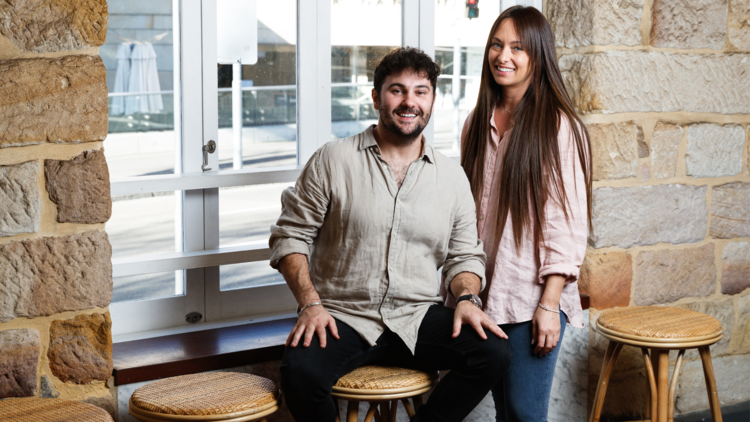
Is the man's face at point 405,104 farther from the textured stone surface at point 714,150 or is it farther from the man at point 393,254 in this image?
the textured stone surface at point 714,150

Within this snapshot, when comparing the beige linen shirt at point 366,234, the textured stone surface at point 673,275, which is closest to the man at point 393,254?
the beige linen shirt at point 366,234

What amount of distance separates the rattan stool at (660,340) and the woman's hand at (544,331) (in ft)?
1.29

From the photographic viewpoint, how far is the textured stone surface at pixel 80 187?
1.96 metres

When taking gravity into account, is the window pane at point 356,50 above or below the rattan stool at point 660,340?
above

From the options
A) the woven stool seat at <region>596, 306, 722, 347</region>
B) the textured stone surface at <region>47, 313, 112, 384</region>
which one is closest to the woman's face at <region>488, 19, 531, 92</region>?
the woven stool seat at <region>596, 306, 722, 347</region>

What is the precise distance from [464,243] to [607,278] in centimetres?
96

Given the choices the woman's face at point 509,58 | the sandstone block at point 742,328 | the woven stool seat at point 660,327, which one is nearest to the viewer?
the woman's face at point 509,58

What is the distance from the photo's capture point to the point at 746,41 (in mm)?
3066

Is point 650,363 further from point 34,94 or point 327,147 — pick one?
point 34,94

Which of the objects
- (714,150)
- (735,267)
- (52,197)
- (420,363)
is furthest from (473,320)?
(735,267)

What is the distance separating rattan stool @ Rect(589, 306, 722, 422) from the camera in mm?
2367

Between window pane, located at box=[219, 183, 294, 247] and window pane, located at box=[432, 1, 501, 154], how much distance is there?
2.34 feet

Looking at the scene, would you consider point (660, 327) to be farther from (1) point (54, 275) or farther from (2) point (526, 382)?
(1) point (54, 275)

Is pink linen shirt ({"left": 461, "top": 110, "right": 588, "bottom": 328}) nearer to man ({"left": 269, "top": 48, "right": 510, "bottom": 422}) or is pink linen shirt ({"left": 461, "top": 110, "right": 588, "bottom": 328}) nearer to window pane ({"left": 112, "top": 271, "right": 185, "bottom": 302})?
man ({"left": 269, "top": 48, "right": 510, "bottom": 422})
